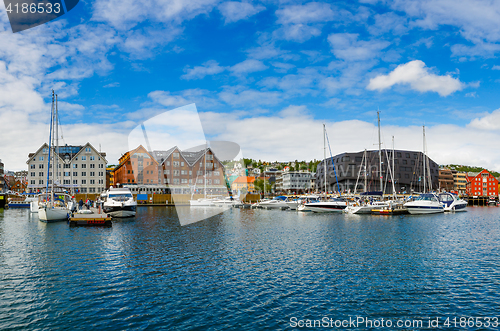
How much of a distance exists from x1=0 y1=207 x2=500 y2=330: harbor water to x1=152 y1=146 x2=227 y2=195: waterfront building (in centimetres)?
10081

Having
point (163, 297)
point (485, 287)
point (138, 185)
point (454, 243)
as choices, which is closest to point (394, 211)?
point (454, 243)

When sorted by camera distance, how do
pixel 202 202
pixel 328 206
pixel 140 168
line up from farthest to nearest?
pixel 140 168, pixel 202 202, pixel 328 206

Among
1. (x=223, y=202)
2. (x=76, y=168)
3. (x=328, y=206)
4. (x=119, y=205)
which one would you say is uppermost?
(x=76, y=168)

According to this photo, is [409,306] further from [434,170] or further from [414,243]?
[434,170]

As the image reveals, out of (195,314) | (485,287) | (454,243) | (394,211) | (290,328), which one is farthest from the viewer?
(394,211)

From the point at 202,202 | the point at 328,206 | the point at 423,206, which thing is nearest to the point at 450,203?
the point at 423,206

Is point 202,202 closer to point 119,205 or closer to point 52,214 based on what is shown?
point 119,205

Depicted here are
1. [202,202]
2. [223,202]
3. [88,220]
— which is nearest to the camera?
[88,220]

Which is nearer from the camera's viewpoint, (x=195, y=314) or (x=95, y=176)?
(x=195, y=314)

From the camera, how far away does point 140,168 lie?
14362 cm

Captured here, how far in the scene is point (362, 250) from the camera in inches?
1309

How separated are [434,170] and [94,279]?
207290 mm

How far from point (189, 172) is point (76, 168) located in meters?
45.1

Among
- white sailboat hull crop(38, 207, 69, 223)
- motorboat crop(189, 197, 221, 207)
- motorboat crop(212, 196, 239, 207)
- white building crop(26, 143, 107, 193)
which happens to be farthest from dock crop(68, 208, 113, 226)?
white building crop(26, 143, 107, 193)
